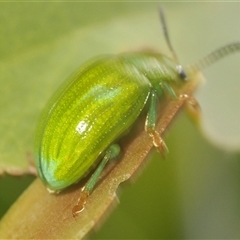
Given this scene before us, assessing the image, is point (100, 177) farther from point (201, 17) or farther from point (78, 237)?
point (201, 17)

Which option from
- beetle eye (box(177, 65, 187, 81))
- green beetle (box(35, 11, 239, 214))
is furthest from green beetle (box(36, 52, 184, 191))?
beetle eye (box(177, 65, 187, 81))

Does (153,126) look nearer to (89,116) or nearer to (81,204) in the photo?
(89,116)

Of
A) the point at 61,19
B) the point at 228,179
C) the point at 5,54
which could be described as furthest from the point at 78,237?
the point at 61,19

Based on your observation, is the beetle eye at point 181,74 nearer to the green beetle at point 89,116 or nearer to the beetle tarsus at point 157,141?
the green beetle at point 89,116

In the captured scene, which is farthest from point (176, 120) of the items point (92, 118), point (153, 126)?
point (92, 118)

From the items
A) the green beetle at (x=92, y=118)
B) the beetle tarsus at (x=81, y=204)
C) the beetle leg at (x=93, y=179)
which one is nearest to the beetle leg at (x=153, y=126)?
the green beetle at (x=92, y=118)

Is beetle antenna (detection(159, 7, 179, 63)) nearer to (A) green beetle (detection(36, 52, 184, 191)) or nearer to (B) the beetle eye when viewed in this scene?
(B) the beetle eye
